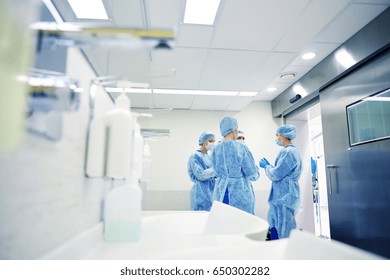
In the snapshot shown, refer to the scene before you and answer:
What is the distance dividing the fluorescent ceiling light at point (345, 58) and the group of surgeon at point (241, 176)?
699 millimetres

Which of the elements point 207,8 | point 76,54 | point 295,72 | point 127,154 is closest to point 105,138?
point 127,154

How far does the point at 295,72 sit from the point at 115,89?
2.33 metres

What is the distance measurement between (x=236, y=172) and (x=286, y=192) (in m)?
0.63

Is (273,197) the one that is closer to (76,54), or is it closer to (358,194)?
(358,194)

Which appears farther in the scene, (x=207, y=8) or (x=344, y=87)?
(x=344, y=87)

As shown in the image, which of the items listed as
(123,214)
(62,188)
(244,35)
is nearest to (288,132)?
(244,35)

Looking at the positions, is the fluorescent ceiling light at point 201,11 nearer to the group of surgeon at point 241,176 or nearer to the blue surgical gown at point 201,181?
the group of surgeon at point 241,176

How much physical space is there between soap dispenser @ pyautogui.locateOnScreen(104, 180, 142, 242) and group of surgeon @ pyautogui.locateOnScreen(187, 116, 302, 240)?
126 cm

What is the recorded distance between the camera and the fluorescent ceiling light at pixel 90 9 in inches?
43.7

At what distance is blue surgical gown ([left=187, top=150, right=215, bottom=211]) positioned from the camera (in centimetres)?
220

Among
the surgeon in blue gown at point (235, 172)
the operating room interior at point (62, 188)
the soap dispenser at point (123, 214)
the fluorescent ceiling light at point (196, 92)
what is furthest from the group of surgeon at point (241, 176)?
the soap dispenser at point (123, 214)

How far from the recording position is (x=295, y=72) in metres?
2.46

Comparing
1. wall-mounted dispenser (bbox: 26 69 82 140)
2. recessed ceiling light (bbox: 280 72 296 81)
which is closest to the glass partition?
recessed ceiling light (bbox: 280 72 296 81)

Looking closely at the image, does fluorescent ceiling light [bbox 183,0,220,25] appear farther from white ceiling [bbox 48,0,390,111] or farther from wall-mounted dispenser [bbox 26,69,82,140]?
wall-mounted dispenser [bbox 26,69,82,140]
